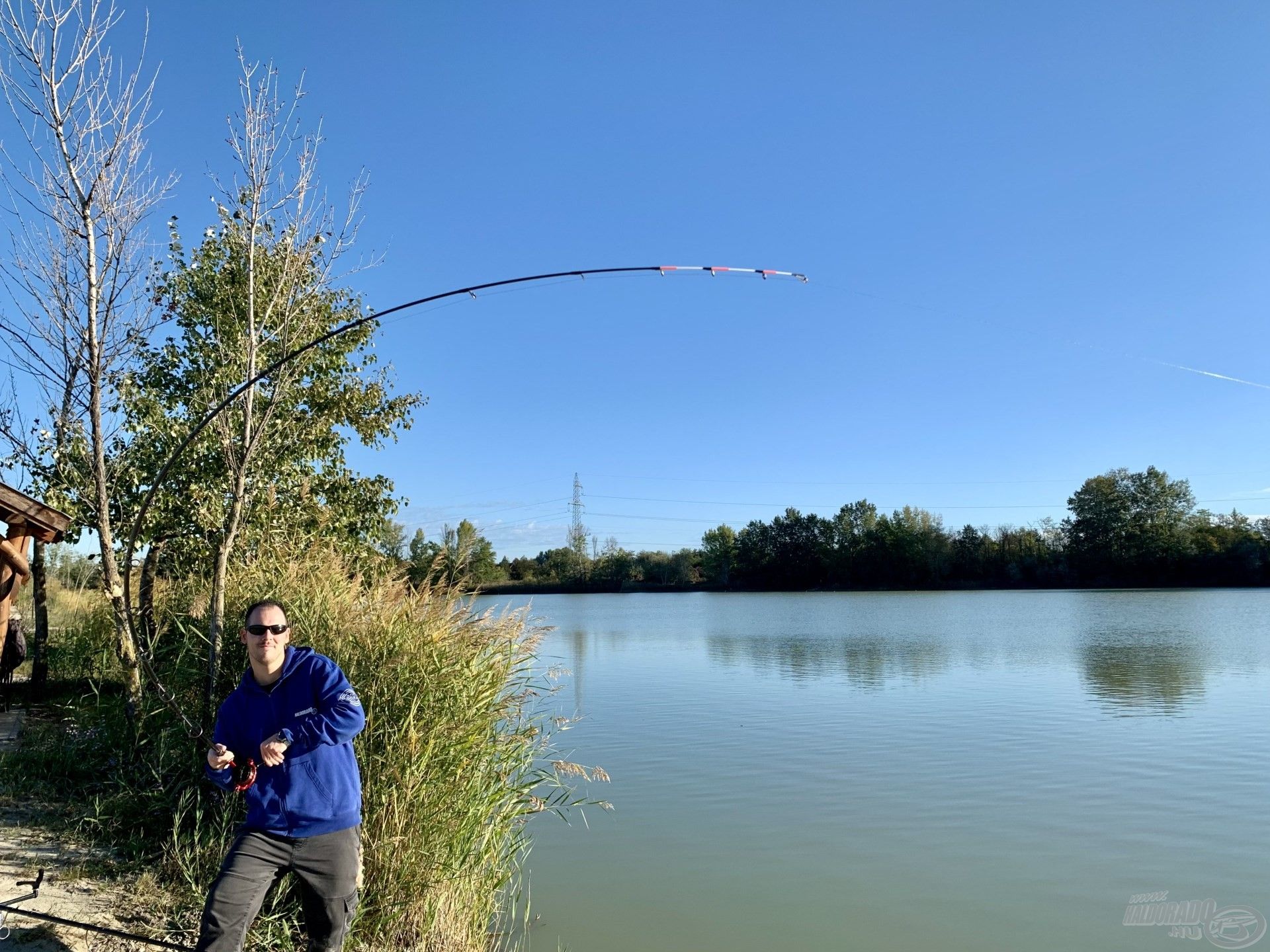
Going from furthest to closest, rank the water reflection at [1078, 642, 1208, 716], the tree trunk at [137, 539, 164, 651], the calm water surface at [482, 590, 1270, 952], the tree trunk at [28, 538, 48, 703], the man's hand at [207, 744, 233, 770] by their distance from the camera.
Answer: the water reflection at [1078, 642, 1208, 716] < the tree trunk at [28, 538, 48, 703] < the tree trunk at [137, 539, 164, 651] < the calm water surface at [482, 590, 1270, 952] < the man's hand at [207, 744, 233, 770]

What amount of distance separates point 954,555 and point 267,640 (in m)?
90.8

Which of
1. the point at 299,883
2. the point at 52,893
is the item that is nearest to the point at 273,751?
the point at 299,883

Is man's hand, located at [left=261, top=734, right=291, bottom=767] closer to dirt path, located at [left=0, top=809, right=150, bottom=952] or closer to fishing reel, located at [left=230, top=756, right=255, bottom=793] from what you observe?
fishing reel, located at [left=230, top=756, right=255, bottom=793]

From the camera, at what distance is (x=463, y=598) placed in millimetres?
7047

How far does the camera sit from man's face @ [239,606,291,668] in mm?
3926

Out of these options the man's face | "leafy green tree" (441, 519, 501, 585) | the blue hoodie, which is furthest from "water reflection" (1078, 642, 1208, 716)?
the man's face

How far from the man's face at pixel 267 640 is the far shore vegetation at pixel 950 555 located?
63984 millimetres

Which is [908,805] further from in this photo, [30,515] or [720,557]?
[720,557]

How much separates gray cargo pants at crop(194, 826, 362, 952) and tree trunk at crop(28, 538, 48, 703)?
423 inches

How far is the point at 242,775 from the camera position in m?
3.82

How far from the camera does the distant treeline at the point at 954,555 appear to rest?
75.2 metres

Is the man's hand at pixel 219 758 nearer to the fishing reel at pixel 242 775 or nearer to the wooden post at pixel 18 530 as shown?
the fishing reel at pixel 242 775

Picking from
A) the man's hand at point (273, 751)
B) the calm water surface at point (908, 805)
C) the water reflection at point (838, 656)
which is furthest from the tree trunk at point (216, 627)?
the water reflection at point (838, 656)

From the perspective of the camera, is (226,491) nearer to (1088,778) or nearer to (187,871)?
(187,871)
